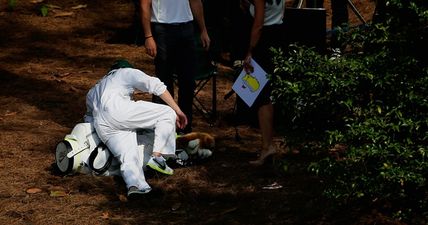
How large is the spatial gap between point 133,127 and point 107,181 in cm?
51

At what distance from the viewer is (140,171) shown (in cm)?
746

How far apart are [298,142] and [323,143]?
215 mm

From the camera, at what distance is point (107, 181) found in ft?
25.4

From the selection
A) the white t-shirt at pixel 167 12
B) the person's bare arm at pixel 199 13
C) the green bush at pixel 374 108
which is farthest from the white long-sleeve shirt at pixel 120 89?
the green bush at pixel 374 108

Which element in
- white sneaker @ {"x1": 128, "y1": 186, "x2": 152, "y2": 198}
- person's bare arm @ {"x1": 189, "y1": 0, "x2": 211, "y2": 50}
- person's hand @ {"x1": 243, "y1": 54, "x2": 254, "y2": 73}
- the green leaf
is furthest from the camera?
the green leaf

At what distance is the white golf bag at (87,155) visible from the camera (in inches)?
306

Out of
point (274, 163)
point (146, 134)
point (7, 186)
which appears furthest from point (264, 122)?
point (7, 186)

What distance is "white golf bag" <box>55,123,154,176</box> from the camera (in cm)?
776

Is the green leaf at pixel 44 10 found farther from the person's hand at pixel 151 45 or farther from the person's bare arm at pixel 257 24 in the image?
the person's bare arm at pixel 257 24

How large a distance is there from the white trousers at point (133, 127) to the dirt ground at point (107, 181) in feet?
0.99

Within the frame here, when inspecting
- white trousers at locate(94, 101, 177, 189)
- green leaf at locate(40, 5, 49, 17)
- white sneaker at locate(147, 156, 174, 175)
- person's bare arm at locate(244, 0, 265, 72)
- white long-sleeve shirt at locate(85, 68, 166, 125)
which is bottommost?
white sneaker at locate(147, 156, 174, 175)

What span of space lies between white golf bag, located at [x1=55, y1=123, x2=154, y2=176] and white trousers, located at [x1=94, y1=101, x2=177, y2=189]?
13cm

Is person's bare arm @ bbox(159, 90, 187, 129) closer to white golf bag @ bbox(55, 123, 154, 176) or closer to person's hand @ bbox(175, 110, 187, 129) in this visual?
person's hand @ bbox(175, 110, 187, 129)

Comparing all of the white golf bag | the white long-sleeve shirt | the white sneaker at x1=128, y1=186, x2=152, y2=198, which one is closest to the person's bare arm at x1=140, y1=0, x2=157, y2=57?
→ the white long-sleeve shirt
